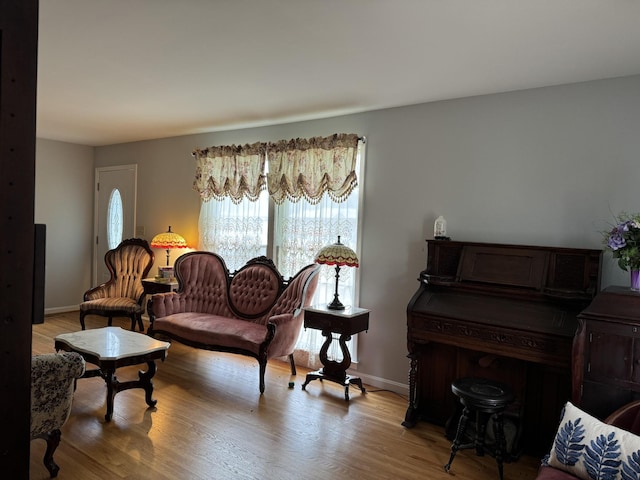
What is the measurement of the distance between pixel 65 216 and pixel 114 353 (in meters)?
4.30

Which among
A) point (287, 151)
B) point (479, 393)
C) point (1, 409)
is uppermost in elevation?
point (287, 151)

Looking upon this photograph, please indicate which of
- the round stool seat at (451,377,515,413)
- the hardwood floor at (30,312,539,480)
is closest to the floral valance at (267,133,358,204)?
the hardwood floor at (30,312,539,480)

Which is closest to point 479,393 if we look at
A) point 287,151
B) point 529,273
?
point 529,273

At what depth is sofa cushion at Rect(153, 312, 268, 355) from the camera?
392cm

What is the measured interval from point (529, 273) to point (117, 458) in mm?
2912

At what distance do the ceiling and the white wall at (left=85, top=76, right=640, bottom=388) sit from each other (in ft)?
0.57

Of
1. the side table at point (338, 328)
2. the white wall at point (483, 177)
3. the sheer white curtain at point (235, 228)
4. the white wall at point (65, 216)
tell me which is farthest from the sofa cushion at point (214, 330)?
the white wall at point (65, 216)

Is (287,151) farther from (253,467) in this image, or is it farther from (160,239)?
(253,467)

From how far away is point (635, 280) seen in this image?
256 cm

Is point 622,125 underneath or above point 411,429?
above

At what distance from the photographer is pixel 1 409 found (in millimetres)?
1028

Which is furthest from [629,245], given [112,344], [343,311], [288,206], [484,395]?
[112,344]

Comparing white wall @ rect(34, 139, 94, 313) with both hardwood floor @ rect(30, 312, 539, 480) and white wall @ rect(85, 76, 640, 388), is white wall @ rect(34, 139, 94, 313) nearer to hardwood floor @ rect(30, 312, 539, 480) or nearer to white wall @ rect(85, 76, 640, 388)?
hardwood floor @ rect(30, 312, 539, 480)

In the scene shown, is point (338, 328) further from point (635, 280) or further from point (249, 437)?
point (635, 280)
